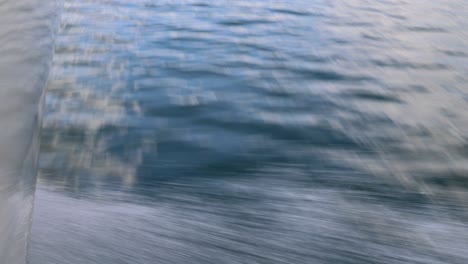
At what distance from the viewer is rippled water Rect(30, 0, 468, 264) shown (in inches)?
63.4

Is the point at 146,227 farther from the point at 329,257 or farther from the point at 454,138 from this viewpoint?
the point at 454,138

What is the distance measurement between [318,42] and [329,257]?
3.24 meters

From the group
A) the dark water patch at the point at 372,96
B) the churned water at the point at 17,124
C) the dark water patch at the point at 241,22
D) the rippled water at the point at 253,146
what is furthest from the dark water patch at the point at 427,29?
the churned water at the point at 17,124

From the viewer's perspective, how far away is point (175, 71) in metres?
3.62

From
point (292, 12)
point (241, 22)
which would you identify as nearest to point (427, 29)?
point (292, 12)

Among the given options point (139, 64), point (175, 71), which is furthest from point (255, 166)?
point (139, 64)

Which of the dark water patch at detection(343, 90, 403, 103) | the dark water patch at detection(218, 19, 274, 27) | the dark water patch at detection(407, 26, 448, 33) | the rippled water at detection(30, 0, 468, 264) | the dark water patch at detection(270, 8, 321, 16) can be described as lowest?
the rippled water at detection(30, 0, 468, 264)

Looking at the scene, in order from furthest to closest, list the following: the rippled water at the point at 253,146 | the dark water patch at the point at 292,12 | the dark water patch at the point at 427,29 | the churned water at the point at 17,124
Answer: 1. the dark water patch at the point at 292,12
2. the dark water patch at the point at 427,29
3. the rippled water at the point at 253,146
4. the churned water at the point at 17,124

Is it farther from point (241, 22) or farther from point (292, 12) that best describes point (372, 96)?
point (292, 12)

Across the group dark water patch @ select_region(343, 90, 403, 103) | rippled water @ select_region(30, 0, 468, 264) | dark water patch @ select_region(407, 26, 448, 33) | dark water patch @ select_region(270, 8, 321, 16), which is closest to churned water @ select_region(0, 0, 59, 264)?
rippled water @ select_region(30, 0, 468, 264)

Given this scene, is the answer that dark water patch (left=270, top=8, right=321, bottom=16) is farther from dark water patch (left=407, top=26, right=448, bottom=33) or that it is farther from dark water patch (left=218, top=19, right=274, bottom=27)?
dark water patch (left=407, top=26, right=448, bottom=33)

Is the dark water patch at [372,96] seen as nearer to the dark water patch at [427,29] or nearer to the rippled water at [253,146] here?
the rippled water at [253,146]

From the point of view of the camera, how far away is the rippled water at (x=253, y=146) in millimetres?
1609

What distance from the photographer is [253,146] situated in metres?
2.50
